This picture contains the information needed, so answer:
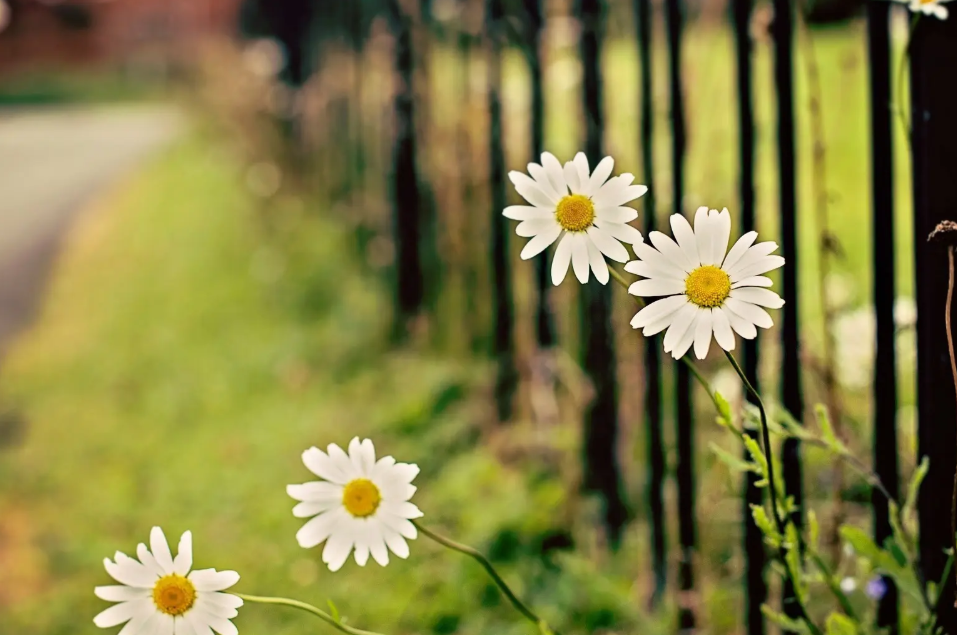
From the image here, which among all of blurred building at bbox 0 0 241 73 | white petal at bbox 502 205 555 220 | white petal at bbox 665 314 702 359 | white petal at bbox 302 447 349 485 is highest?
blurred building at bbox 0 0 241 73

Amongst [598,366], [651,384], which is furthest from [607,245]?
[598,366]

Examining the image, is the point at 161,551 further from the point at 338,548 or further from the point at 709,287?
the point at 709,287

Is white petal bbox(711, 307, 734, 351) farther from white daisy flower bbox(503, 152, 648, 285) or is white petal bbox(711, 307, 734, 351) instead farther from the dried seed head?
the dried seed head

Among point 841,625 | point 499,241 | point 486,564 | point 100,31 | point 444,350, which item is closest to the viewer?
point 486,564

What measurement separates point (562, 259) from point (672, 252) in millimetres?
99

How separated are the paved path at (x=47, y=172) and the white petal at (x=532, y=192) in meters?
4.65

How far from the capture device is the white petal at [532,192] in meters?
1.03

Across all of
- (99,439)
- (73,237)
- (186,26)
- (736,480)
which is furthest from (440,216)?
(186,26)

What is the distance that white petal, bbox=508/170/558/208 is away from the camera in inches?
40.5

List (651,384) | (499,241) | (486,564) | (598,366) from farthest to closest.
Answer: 1. (499,241)
2. (598,366)
3. (651,384)
4. (486,564)

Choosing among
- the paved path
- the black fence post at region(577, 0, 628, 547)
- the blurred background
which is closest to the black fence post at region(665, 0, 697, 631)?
the blurred background

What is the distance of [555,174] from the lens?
1046 mm

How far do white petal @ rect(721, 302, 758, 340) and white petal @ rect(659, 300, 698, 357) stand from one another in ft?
0.08

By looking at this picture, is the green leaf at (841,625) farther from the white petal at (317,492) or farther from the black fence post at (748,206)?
the white petal at (317,492)
